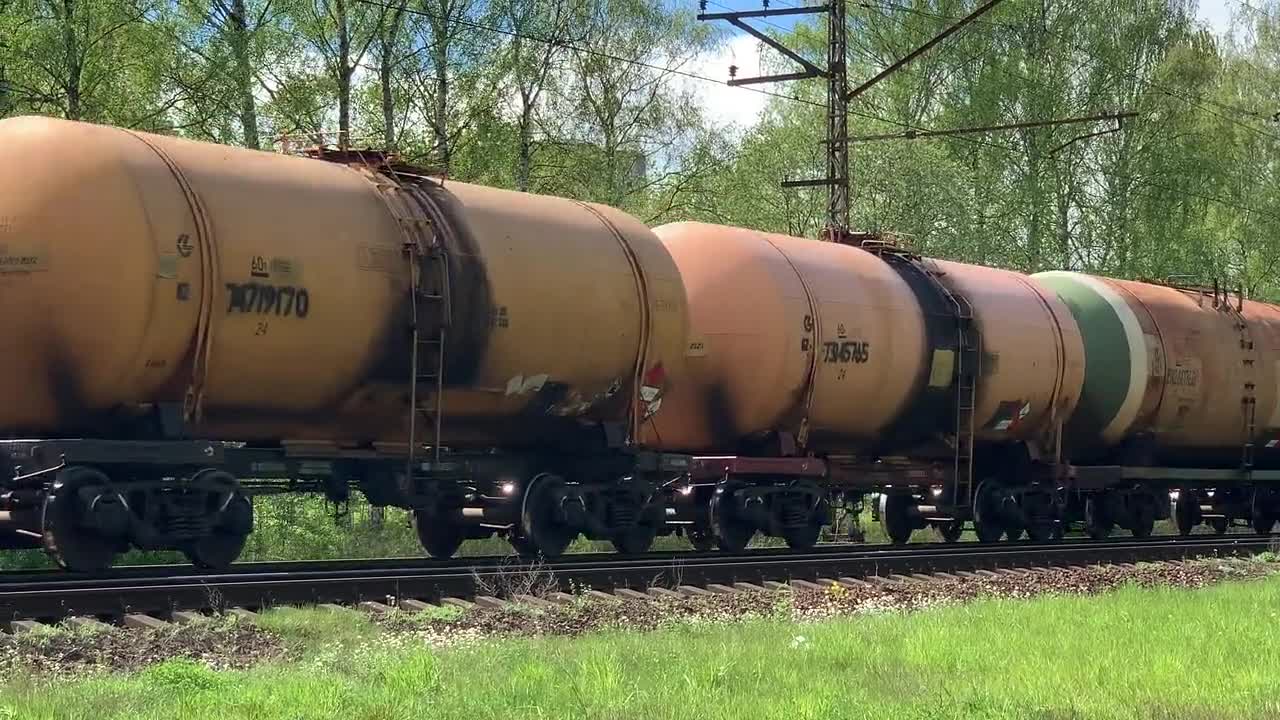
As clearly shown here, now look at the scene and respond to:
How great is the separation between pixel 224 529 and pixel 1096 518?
14708mm

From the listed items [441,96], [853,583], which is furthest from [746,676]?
[441,96]

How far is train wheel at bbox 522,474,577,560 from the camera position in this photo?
13.6m

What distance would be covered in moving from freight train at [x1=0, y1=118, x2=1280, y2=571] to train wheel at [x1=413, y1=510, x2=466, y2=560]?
3cm

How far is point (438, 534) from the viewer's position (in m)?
15.0

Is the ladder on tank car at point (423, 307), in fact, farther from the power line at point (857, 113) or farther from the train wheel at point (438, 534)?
the power line at point (857, 113)

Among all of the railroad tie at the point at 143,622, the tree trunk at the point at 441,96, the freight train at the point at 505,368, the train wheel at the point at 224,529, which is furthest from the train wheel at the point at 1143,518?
the railroad tie at the point at 143,622

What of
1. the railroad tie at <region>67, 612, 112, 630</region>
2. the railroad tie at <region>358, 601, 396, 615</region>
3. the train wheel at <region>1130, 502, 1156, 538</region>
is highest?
the railroad tie at <region>67, 612, 112, 630</region>

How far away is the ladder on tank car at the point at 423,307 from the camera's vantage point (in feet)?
39.7

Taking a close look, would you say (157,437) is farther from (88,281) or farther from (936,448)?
(936,448)

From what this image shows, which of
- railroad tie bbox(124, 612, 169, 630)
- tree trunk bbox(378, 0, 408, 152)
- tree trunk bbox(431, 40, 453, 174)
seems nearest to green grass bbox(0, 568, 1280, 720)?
railroad tie bbox(124, 612, 169, 630)

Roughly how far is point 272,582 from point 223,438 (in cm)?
157

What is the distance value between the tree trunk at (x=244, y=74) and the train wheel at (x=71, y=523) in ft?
41.1

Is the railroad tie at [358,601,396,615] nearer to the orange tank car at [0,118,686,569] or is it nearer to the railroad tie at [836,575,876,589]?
the orange tank car at [0,118,686,569]

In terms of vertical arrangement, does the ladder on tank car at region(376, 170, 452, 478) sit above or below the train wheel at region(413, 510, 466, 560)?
above
